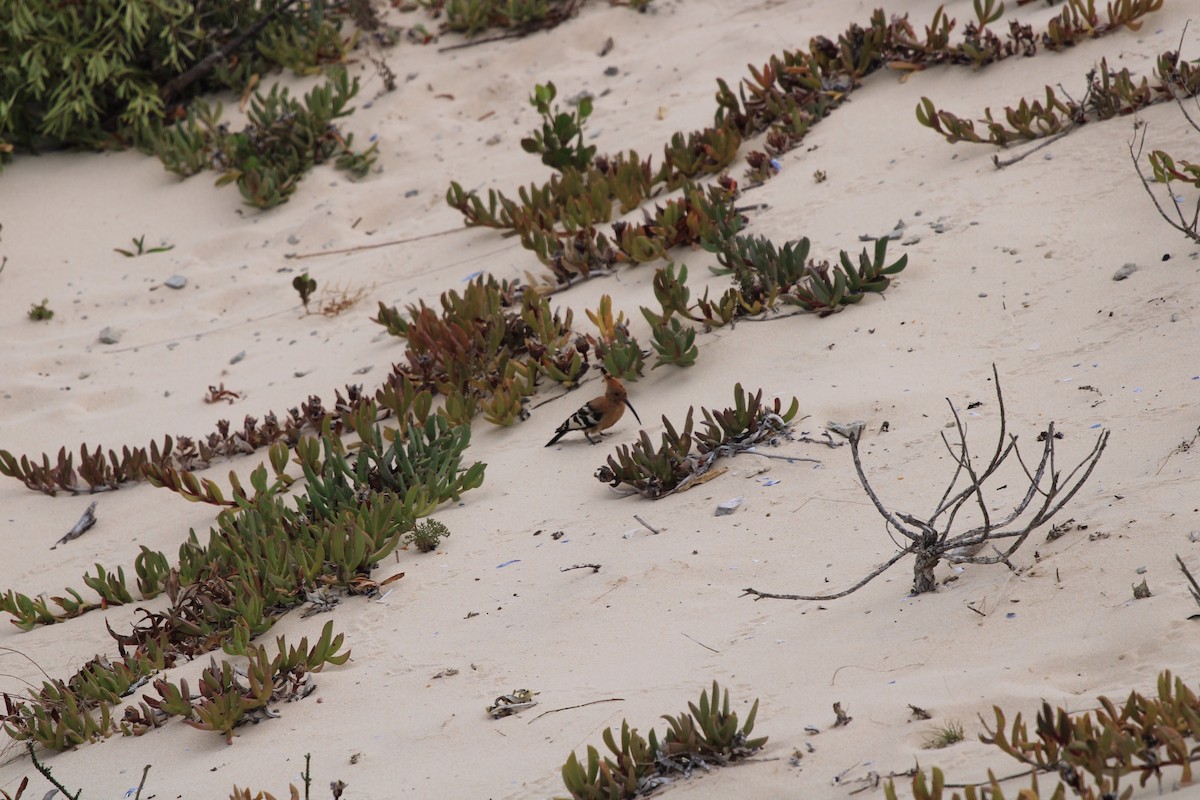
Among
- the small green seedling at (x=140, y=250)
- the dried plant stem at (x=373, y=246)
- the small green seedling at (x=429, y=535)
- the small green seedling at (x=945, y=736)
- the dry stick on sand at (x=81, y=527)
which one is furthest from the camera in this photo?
the small green seedling at (x=140, y=250)

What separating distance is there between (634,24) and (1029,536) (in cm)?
879

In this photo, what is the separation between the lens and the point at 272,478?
6.55 m

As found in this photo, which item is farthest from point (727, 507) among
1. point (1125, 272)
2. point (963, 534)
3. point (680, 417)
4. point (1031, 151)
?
point (1031, 151)

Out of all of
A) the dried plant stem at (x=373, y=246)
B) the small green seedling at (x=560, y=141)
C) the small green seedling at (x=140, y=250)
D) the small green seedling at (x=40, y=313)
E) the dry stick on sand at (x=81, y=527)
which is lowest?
the dry stick on sand at (x=81, y=527)

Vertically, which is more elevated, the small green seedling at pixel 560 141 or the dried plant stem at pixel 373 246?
the small green seedling at pixel 560 141

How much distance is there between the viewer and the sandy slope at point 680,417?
3.40 m

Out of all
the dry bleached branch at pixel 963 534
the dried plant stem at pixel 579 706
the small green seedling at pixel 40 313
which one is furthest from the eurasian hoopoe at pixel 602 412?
the small green seedling at pixel 40 313

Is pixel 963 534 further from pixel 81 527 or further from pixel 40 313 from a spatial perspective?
pixel 40 313

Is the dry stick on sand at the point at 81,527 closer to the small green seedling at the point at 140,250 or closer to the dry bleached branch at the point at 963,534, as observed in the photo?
the small green seedling at the point at 140,250

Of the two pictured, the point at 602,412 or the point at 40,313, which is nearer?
the point at 602,412

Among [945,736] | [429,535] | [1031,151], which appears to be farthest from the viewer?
[1031,151]

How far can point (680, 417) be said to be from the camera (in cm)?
582

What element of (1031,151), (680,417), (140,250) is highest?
(1031,151)

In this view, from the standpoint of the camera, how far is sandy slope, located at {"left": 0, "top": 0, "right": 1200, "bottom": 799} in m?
3.40
